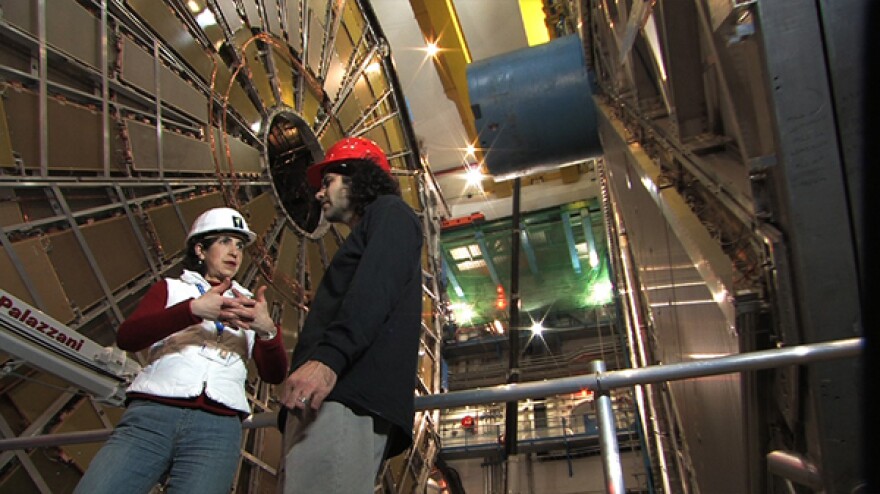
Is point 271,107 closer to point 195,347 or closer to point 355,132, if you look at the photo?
point 355,132

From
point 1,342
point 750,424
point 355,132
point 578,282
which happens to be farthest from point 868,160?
point 578,282

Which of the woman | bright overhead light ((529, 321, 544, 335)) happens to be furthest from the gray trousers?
bright overhead light ((529, 321, 544, 335))

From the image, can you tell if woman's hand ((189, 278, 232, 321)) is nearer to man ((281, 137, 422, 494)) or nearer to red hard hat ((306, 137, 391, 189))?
man ((281, 137, 422, 494))

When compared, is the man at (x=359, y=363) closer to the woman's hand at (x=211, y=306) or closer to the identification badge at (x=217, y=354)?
the woman's hand at (x=211, y=306)

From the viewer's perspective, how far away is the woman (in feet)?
7.17

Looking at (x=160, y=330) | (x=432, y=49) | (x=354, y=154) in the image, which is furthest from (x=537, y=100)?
(x=432, y=49)

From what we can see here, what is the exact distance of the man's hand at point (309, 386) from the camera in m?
1.65

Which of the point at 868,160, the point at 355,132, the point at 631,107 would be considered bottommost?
the point at 868,160

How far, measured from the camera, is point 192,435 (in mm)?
2324

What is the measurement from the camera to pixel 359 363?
1830 mm

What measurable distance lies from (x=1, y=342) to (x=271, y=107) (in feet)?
12.3

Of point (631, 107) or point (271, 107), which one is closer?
point (631, 107)

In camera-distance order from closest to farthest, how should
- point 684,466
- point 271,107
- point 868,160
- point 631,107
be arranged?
point 868,160, point 684,466, point 631,107, point 271,107

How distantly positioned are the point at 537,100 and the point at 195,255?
437 cm
